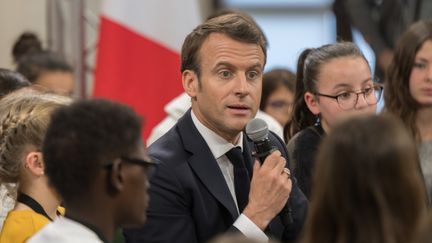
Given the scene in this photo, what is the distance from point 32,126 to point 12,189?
227 mm

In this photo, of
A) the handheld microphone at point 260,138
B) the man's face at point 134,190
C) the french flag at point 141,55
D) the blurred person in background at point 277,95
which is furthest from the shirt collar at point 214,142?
the french flag at point 141,55

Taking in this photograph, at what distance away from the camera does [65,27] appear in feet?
20.4

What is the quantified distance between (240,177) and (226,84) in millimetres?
257

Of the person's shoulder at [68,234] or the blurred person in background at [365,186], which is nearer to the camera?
the blurred person in background at [365,186]

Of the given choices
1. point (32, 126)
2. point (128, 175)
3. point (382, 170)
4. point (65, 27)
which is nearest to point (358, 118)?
point (382, 170)

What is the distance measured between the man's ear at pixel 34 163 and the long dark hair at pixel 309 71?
1.01 m

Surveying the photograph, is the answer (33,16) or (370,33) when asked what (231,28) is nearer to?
(370,33)

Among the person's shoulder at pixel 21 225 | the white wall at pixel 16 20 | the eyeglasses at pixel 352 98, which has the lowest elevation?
the white wall at pixel 16 20

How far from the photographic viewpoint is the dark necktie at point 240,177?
3.04 m

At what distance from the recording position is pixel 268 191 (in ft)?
9.46

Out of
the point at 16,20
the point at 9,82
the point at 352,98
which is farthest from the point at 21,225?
the point at 16,20

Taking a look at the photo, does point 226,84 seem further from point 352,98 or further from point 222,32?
point 352,98

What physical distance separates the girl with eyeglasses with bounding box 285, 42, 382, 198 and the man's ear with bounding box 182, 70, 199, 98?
484 mm

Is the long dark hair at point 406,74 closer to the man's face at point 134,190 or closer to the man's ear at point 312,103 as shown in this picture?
the man's ear at point 312,103
